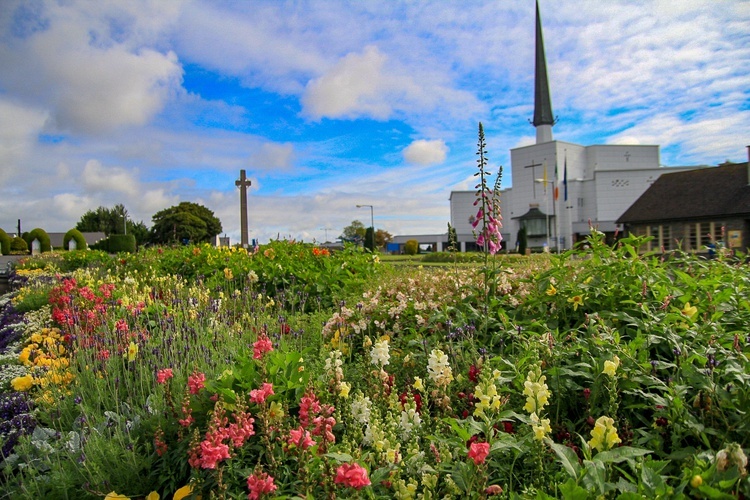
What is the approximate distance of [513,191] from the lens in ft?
213

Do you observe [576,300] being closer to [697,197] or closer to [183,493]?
[183,493]

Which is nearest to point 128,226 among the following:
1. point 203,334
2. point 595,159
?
point 595,159

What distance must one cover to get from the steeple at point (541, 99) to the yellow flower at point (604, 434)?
231 ft

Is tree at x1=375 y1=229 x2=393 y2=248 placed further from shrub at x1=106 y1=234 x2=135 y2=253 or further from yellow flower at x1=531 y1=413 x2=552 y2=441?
yellow flower at x1=531 y1=413 x2=552 y2=441

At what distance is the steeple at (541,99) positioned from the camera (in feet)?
224

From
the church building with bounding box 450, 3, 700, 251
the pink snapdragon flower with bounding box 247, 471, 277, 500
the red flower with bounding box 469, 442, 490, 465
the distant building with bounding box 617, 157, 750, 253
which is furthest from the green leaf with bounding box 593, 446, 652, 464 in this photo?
the church building with bounding box 450, 3, 700, 251

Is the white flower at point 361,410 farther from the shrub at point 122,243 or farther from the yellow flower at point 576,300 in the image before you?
the shrub at point 122,243

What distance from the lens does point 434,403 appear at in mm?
2682

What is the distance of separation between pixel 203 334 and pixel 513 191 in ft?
212

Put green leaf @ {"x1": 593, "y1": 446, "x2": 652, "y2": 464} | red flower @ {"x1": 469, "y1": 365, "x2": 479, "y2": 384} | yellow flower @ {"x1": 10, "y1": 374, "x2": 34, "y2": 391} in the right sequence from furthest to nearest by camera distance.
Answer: yellow flower @ {"x1": 10, "y1": 374, "x2": 34, "y2": 391}, red flower @ {"x1": 469, "y1": 365, "x2": 479, "y2": 384}, green leaf @ {"x1": 593, "y1": 446, "x2": 652, "y2": 464}

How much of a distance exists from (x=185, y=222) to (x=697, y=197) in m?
52.3

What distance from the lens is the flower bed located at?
1.72 metres

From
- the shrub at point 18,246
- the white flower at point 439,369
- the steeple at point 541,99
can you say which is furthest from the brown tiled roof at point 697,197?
A: the shrub at point 18,246

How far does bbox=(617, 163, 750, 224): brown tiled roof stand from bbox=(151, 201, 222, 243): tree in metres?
45.4
